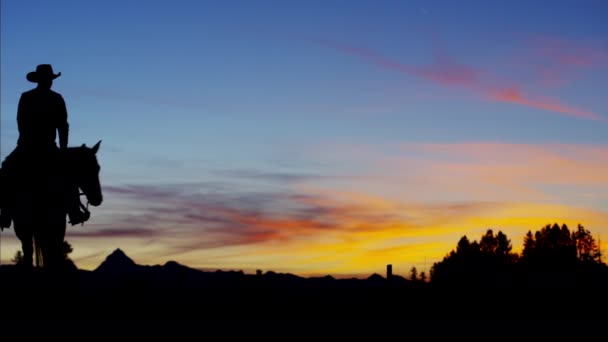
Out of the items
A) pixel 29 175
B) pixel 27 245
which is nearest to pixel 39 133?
pixel 29 175

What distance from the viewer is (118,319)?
50.4 feet

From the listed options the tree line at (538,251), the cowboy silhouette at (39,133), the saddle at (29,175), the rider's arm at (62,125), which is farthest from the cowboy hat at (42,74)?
the tree line at (538,251)

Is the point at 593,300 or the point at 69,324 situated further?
the point at 593,300

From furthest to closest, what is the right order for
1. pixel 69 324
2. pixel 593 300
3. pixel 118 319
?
pixel 593 300 → pixel 118 319 → pixel 69 324

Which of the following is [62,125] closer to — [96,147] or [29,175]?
[96,147]

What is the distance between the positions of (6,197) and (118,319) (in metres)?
4.96

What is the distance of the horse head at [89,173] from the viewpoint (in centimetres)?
1847

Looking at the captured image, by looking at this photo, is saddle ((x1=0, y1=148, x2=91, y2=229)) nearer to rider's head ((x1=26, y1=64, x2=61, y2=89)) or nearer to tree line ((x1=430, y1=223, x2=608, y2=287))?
rider's head ((x1=26, y1=64, x2=61, y2=89))

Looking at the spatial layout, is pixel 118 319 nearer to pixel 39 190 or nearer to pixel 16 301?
pixel 16 301

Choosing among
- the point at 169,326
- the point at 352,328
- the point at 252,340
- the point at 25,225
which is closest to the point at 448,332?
the point at 352,328

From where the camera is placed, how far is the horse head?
18469mm

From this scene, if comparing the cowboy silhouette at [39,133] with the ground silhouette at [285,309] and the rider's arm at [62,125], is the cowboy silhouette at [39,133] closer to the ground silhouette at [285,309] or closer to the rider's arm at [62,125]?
the rider's arm at [62,125]

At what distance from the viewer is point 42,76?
18922mm

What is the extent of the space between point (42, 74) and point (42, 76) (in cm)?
4
